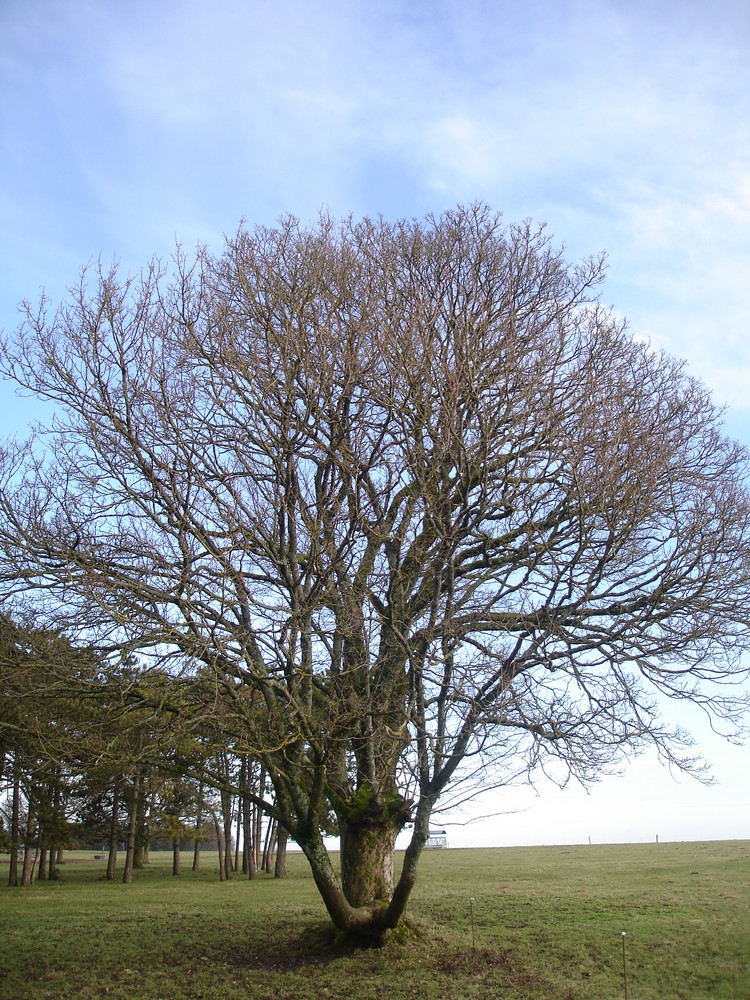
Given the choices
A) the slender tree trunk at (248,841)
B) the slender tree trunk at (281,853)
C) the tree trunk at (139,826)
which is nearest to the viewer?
the slender tree trunk at (281,853)

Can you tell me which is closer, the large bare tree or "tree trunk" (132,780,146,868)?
the large bare tree

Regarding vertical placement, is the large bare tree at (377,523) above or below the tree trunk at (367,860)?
above

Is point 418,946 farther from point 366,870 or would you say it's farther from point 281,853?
point 281,853

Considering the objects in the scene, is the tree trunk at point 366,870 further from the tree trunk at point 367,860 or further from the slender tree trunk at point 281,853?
the slender tree trunk at point 281,853

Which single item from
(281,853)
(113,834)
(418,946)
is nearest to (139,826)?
(113,834)

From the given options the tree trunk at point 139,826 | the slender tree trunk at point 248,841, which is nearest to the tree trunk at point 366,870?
the tree trunk at point 139,826

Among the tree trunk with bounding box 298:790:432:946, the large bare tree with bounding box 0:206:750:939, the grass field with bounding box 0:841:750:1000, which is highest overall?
the large bare tree with bounding box 0:206:750:939

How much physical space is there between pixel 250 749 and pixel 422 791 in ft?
8.41

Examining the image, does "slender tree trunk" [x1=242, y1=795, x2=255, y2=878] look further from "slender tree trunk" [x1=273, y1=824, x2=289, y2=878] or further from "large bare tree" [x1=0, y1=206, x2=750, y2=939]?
"large bare tree" [x1=0, y1=206, x2=750, y2=939]

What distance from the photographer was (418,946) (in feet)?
43.0

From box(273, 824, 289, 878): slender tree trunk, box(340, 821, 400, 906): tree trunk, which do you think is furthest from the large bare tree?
box(273, 824, 289, 878): slender tree trunk

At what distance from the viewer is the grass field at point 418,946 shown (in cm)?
1146

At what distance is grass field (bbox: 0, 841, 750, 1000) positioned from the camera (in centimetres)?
1146

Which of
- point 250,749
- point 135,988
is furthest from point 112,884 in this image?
point 250,749
